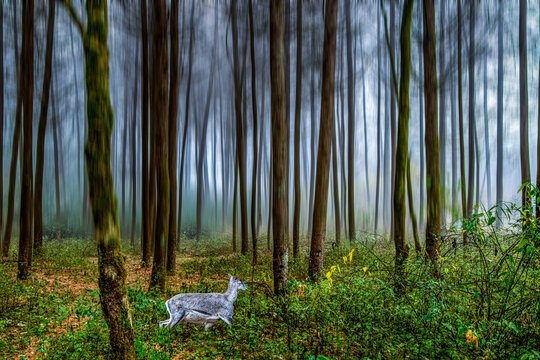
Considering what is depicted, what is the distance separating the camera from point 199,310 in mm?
4602

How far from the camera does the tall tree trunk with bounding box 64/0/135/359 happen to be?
9.42 feet

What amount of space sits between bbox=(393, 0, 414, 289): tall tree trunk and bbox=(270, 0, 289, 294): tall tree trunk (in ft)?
7.01

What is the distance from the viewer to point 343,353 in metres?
3.80

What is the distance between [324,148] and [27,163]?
Result: 7377mm

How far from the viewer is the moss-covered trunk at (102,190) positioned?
2.87 meters

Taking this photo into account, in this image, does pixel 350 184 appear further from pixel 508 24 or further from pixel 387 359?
pixel 508 24

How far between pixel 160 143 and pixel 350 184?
29.8 ft

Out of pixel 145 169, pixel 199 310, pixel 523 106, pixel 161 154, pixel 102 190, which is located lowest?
pixel 199 310

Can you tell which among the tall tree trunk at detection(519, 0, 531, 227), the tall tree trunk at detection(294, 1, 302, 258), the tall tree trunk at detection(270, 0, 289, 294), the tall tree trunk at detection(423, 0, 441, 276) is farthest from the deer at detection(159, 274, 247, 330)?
the tall tree trunk at detection(519, 0, 531, 227)

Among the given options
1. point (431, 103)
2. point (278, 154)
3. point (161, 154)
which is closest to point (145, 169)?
point (161, 154)

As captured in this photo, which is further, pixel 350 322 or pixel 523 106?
pixel 523 106

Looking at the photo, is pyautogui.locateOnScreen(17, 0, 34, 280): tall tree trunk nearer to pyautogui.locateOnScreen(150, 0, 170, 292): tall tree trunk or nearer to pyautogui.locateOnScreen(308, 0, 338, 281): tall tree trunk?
pyautogui.locateOnScreen(150, 0, 170, 292): tall tree trunk

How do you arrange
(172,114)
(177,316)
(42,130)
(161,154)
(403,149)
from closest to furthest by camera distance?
(177,316) → (403,149) → (161,154) → (42,130) → (172,114)

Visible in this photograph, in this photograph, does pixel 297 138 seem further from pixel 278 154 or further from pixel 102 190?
pixel 102 190
